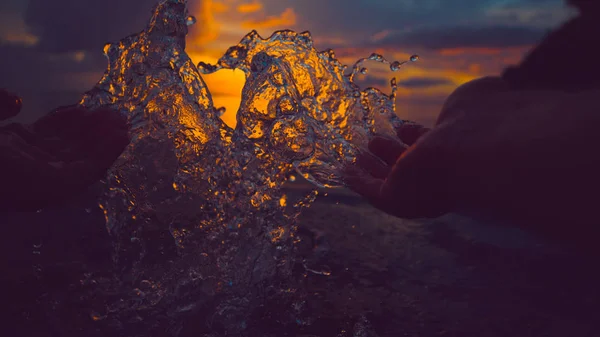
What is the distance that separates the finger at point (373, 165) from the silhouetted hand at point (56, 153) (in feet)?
3.92

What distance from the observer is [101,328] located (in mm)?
1753

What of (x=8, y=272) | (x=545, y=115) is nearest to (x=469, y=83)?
(x=545, y=115)

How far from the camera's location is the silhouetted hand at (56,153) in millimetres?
1872

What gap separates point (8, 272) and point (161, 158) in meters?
0.94

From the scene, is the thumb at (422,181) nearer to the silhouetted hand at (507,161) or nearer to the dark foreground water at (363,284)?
the silhouetted hand at (507,161)

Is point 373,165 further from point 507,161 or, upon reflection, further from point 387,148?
point 507,161

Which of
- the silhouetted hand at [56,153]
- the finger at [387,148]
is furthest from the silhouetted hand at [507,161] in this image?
the silhouetted hand at [56,153]

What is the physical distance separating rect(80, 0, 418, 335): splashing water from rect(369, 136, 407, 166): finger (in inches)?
5.4

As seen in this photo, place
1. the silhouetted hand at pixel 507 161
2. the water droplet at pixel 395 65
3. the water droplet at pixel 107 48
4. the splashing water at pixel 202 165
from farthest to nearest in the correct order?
the water droplet at pixel 395 65 → the water droplet at pixel 107 48 → the splashing water at pixel 202 165 → the silhouetted hand at pixel 507 161

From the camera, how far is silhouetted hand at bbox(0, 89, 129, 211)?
6.14ft

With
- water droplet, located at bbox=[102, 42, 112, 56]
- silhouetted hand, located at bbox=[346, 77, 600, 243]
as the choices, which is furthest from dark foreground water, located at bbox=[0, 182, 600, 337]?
water droplet, located at bbox=[102, 42, 112, 56]

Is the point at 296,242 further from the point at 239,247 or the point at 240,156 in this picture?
the point at 240,156

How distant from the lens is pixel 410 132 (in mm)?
2592

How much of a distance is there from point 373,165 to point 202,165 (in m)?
0.97
